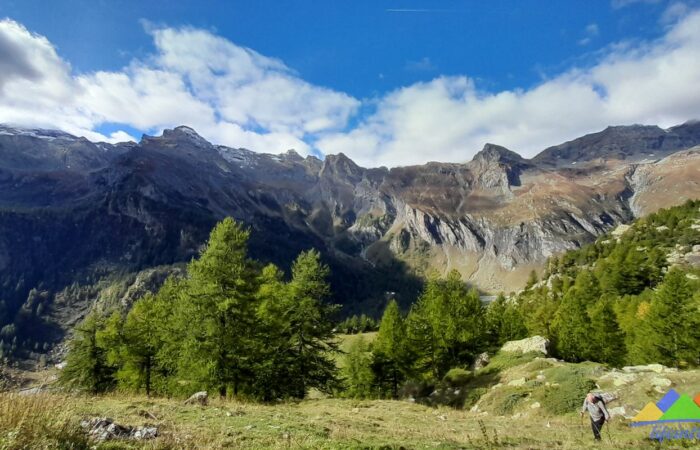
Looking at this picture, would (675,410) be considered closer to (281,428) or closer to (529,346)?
(281,428)

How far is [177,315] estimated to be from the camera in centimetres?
2447

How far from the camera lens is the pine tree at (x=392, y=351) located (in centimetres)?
4431

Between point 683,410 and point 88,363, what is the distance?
4596cm

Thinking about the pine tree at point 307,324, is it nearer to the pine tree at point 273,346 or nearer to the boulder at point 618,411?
the pine tree at point 273,346

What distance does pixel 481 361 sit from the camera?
43.4m

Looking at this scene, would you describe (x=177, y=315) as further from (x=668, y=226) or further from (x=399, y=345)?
(x=668, y=226)

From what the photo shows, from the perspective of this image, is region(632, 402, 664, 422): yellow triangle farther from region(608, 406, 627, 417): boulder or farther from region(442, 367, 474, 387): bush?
region(442, 367, 474, 387): bush

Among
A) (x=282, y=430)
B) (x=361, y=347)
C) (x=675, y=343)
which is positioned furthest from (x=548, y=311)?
(x=282, y=430)

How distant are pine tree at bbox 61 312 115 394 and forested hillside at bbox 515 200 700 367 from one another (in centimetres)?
5362

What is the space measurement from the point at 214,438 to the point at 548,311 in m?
73.3

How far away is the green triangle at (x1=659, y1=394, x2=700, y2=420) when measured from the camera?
1457cm

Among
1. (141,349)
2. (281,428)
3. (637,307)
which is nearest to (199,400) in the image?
(281,428)

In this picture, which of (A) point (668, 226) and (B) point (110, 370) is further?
(A) point (668, 226)

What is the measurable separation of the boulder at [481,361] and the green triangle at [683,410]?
27750mm
